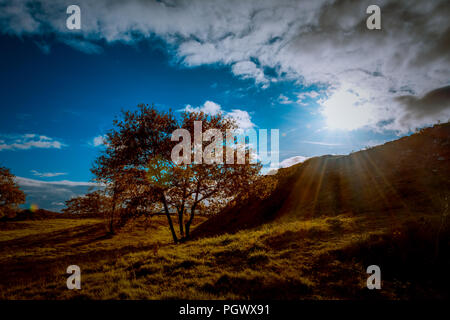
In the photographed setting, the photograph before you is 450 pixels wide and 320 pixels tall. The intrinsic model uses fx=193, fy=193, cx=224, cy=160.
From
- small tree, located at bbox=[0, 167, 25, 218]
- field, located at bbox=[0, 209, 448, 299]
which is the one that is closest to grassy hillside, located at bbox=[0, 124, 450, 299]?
field, located at bbox=[0, 209, 448, 299]

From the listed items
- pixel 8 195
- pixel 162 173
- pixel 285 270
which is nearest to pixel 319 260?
pixel 285 270

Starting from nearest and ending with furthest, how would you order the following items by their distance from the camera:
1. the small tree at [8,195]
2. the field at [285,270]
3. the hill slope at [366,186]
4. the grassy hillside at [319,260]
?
the field at [285,270]
the grassy hillside at [319,260]
the hill slope at [366,186]
the small tree at [8,195]

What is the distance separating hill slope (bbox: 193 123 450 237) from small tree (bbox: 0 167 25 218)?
145ft

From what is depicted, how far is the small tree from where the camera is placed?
39844 millimetres

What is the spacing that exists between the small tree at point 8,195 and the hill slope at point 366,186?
44.1 metres

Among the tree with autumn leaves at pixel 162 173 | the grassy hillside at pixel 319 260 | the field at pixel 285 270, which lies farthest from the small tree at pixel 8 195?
the field at pixel 285 270

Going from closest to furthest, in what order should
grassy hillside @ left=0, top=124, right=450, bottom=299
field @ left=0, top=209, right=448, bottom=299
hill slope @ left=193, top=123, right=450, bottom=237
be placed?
field @ left=0, top=209, right=448, bottom=299, grassy hillside @ left=0, top=124, right=450, bottom=299, hill slope @ left=193, top=123, right=450, bottom=237

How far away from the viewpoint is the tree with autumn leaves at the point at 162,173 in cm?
1756

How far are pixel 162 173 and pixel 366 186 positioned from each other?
828 inches

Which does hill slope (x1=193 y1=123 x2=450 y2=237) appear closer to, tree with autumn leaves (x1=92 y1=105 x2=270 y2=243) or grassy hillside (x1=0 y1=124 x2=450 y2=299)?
grassy hillside (x1=0 y1=124 x2=450 y2=299)

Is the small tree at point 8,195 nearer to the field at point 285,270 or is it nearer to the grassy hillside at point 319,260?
the grassy hillside at point 319,260

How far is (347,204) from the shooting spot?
18.6m
